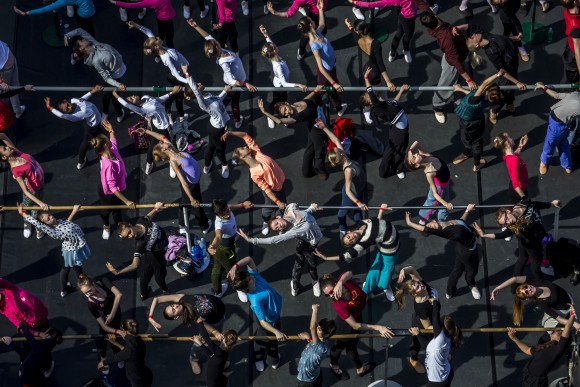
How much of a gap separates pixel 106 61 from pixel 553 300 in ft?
24.3

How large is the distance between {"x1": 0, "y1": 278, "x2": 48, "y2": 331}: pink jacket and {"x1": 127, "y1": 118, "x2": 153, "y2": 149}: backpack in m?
3.40

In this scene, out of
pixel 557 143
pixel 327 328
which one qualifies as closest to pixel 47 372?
pixel 327 328

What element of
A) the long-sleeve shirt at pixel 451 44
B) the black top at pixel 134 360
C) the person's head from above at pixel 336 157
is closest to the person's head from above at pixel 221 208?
the person's head from above at pixel 336 157

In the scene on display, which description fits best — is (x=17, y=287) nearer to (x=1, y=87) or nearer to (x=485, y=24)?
(x=1, y=87)

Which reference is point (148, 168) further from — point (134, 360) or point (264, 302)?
point (134, 360)

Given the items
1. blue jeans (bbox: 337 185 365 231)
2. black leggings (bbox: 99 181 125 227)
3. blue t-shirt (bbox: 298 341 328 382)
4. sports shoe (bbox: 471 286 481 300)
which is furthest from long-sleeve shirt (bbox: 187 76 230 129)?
sports shoe (bbox: 471 286 481 300)

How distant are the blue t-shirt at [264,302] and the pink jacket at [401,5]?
202 inches

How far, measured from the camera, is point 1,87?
1845cm

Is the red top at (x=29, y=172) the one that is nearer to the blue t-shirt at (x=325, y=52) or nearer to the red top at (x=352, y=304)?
the blue t-shirt at (x=325, y=52)

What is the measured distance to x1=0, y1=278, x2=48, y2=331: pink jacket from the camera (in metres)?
16.9

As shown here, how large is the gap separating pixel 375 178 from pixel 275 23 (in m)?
3.49

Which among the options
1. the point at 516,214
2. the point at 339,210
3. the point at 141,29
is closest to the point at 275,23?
the point at 141,29

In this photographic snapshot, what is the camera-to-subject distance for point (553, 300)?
54.9 feet

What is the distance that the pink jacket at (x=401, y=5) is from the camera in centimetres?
1939
